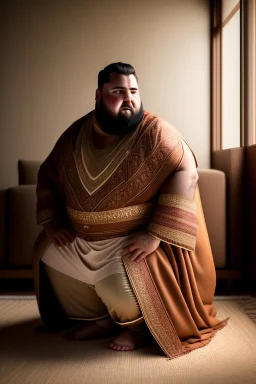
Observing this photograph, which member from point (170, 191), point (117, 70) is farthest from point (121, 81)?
point (170, 191)

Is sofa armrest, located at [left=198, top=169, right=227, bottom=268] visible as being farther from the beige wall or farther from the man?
the beige wall

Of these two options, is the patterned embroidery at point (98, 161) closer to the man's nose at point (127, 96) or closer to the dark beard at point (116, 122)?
the dark beard at point (116, 122)

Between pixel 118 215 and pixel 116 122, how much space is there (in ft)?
1.20

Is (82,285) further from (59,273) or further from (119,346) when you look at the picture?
(119,346)

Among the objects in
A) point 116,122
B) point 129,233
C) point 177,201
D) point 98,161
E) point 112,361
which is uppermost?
point 116,122

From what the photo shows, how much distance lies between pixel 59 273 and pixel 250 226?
150cm

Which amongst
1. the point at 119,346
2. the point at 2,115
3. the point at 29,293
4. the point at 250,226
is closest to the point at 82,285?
the point at 119,346

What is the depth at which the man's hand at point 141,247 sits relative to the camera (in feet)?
8.13

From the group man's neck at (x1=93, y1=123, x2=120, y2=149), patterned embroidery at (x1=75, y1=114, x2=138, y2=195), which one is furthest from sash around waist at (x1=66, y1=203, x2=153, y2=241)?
man's neck at (x1=93, y1=123, x2=120, y2=149)

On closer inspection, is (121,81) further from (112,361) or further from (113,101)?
(112,361)

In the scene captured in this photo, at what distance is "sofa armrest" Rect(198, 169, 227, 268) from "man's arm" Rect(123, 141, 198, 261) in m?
1.16

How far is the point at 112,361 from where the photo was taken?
2338 mm

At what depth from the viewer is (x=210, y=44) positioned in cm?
525

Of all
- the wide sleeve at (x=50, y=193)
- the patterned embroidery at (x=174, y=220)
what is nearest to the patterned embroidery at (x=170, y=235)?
the patterned embroidery at (x=174, y=220)
